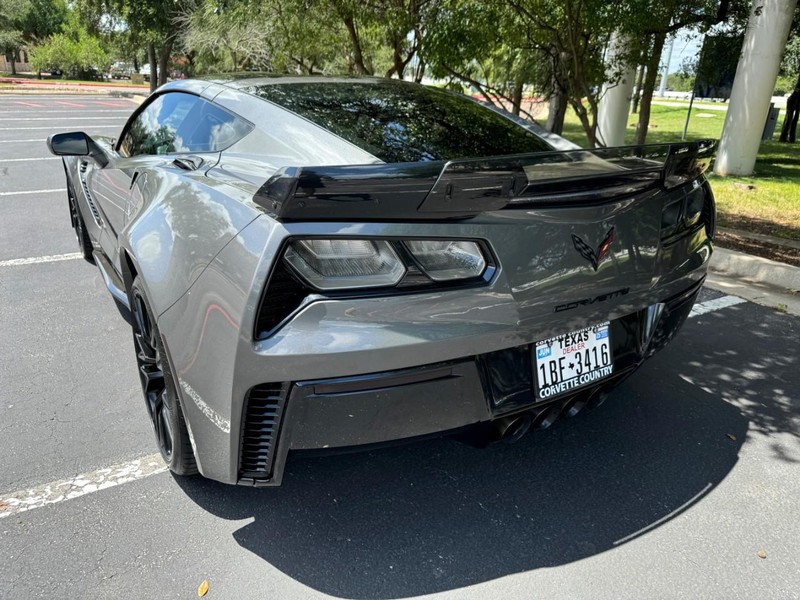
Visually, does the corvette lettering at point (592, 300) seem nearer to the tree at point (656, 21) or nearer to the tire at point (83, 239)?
the tire at point (83, 239)

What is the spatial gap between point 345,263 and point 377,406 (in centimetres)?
42

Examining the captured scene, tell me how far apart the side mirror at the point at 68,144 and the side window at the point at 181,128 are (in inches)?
9.6

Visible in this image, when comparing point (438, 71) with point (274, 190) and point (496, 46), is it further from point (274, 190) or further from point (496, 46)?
point (274, 190)

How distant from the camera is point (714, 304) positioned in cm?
448

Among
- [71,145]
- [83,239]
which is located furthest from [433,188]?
[83,239]

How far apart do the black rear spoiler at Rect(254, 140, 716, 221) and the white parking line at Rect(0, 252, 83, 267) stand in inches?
159

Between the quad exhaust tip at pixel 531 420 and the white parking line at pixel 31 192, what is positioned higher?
the quad exhaust tip at pixel 531 420

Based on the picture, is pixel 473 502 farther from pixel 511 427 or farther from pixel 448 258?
pixel 448 258

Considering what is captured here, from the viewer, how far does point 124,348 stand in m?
3.57

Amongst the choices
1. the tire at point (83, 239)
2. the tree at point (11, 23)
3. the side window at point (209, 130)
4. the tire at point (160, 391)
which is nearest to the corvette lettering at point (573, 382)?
the tire at point (160, 391)

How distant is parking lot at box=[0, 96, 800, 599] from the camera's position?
2.00 m

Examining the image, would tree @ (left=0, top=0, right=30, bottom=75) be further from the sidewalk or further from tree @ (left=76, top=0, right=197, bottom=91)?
the sidewalk

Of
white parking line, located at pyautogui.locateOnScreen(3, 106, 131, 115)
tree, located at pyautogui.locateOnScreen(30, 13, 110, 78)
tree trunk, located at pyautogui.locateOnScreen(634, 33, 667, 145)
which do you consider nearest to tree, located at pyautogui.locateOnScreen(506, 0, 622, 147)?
tree trunk, located at pyautogui.locateOnScreen(634, 33, 667, 145)

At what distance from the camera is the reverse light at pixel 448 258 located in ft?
5.92
